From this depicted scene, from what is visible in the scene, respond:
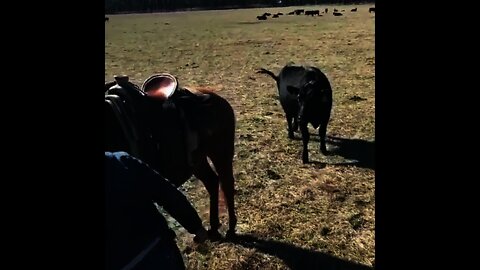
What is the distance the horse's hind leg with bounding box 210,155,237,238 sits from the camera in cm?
490

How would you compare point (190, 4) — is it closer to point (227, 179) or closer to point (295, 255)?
point (227, 179)

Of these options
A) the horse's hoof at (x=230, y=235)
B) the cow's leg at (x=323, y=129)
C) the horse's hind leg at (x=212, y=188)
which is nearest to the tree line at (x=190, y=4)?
the cow's leg at (x=323, y=129)

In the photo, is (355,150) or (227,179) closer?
(227,179)

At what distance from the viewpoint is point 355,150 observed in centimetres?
792

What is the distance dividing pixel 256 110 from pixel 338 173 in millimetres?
4386

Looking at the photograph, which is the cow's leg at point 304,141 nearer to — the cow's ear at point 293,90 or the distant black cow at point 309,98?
the distant black cow at point 309,98

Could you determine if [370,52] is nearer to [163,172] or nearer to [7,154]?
[163,172]

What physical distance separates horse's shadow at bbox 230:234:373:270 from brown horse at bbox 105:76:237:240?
214mm

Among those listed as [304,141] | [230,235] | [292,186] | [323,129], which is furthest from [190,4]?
[230,235]

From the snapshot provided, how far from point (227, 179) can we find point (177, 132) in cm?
103

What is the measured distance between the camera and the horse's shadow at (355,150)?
735 centimetres
